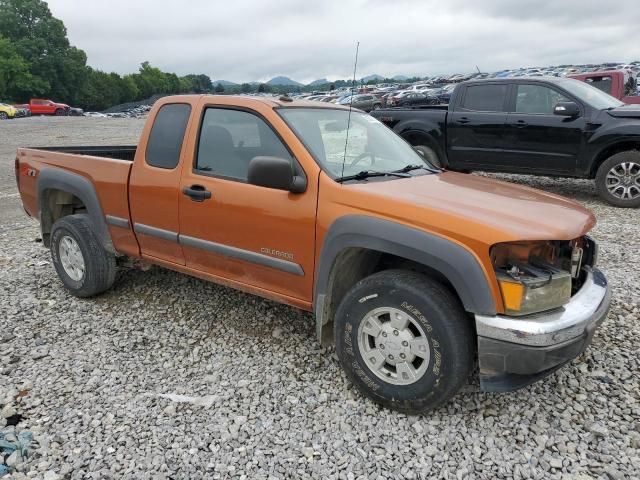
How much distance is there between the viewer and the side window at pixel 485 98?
807 centimetres

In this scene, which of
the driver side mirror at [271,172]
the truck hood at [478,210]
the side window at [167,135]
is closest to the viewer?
the truck hood at [478,210]

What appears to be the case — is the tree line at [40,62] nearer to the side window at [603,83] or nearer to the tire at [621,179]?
the side window at [603,83]

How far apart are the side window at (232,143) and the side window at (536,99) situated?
5.79 meters

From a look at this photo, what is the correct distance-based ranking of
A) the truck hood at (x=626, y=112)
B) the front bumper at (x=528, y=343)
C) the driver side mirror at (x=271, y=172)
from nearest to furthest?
the front bumper at (x=528, y=343) < the driver side mirror at (x=271, y=172) < the truck hood at (x=626, y=112)

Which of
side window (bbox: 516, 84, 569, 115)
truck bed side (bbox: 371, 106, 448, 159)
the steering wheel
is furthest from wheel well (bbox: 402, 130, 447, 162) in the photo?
the steering wheel

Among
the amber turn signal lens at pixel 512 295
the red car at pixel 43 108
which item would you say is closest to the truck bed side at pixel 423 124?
the amber turn signal lens at pixel 512 295

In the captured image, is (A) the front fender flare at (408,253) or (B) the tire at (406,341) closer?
(A) the front fender flare at (408,253)

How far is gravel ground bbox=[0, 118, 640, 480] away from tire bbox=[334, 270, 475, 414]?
187mm

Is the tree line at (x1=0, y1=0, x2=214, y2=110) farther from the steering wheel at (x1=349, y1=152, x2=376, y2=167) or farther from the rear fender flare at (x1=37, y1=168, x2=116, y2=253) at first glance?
the steering wheel at (x1=349, y1=152, x2=376, y2=167)

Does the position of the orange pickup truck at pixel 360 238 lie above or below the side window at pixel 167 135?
below

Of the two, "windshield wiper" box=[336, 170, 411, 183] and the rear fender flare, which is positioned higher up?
"windshield wiper" box=[336, 170, 411, 183]

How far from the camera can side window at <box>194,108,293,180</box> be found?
3.33m

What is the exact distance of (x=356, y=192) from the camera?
9.55ft

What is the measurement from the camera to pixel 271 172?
2.92 m
